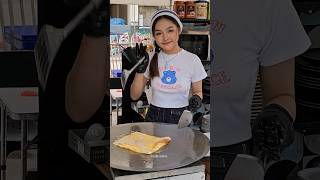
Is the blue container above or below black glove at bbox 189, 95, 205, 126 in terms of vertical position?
above

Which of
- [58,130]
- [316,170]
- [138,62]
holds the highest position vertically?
[138,62]

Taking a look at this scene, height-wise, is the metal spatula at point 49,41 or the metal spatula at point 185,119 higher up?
the metal spatula at point 49,41

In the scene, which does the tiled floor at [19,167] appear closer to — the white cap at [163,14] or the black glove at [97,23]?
the black glove at [97,23]

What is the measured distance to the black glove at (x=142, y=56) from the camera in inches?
32.7

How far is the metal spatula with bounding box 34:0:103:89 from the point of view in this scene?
0.65 metres

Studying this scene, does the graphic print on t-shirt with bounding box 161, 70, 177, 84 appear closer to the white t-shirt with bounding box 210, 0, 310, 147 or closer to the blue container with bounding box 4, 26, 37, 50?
the white t-shirt with bounding box 210, 0, 310, 147

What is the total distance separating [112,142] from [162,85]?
24 cm

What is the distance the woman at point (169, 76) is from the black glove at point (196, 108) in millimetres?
13

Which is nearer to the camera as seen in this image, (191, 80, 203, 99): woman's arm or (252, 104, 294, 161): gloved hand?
(252, 104, 294, 161): gloved hand

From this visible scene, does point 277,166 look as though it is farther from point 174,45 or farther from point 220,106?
point 174,45

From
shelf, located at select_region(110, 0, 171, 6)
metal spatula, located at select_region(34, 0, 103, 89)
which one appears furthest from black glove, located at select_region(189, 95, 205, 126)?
metal spatula, located at select_region(34, 0, 103, 89)

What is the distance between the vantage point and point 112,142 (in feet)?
2.45

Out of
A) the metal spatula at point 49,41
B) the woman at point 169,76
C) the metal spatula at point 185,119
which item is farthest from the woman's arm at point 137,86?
the metal spatula at point 49,41

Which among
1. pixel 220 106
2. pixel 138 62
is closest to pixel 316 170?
pixel 220 106
